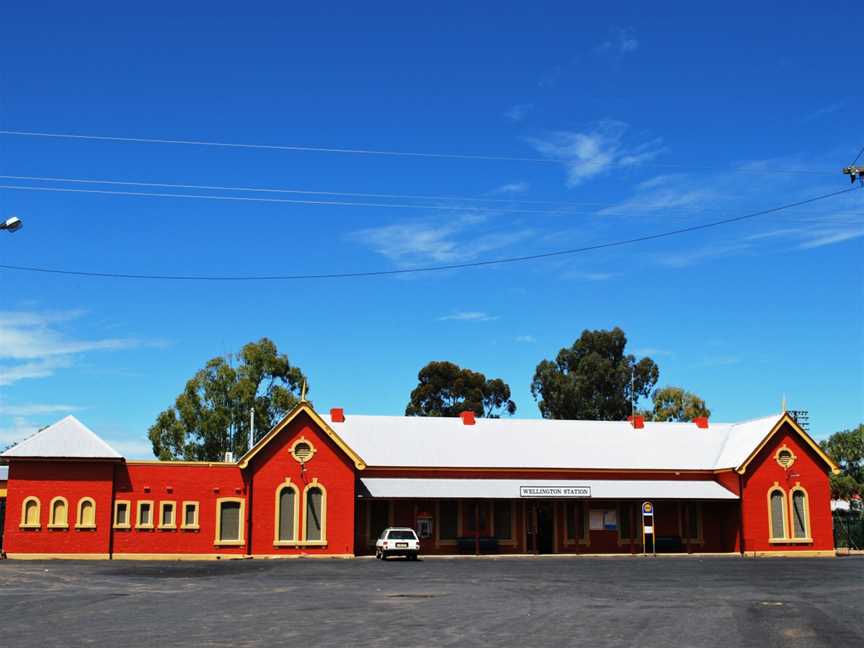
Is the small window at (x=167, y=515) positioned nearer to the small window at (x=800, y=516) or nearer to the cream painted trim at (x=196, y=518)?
the cream painted trim at (x=196, y=518)

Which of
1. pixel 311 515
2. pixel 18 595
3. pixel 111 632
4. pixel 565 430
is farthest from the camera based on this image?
pixel 565 430

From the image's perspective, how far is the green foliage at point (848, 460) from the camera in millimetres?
74000

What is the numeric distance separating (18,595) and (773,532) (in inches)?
1553

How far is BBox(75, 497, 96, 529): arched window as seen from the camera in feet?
138

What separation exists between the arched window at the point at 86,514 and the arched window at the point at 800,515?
35378mm

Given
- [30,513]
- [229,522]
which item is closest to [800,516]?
[229,522]

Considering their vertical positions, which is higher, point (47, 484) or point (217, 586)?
point (47, 484)

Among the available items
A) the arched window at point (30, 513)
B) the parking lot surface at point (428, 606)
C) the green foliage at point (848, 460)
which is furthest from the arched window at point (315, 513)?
the green foliage at point (848, 460)

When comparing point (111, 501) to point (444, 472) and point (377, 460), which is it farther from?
point (444, 472)

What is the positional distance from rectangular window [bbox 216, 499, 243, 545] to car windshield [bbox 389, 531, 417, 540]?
293 inches

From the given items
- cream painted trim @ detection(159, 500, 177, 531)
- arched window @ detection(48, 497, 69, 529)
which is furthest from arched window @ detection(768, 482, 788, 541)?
arched window @ detection(48, 497, 69, 529)

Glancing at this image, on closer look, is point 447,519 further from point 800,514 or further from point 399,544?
point 800,514

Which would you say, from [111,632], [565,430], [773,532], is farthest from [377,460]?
[111,632]

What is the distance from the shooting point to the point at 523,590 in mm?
25406
